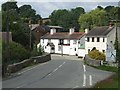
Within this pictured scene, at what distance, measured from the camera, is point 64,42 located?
107m

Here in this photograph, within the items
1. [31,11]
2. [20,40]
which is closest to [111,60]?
[20,40]

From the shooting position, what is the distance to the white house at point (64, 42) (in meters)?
101

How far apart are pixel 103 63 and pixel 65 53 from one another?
5284cm

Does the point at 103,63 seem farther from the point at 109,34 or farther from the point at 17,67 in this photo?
the point at 109,34

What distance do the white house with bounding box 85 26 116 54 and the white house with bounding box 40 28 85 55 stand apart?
10.3 metres

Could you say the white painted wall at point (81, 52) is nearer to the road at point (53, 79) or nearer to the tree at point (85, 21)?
the tree at point (85, 21)

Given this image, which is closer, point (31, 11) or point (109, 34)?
point (109, 34)

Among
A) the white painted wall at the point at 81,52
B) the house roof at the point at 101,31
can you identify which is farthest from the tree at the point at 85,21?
the house roof at the point at 101,31

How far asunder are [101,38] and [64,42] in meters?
24.6

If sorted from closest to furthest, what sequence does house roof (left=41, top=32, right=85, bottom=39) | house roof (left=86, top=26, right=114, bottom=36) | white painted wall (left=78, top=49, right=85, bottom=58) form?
house roof (left=86, top=26, right=114, bottom=36)
white painted wall (left=78, top=49, right=85, bottom=58)
house roof (left=41, top=32, right=85, bottom=39)

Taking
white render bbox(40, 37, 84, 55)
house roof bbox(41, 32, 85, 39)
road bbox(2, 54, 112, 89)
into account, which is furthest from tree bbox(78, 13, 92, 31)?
road bbox(2, 54, 112, 89)

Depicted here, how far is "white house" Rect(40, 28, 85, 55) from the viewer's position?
101 meters

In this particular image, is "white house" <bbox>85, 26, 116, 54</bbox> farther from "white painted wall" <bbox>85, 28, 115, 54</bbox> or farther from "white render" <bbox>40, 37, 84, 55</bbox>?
"white render" <bbox>40, 37, 84, 55</bbox>

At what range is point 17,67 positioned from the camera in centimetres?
4259
